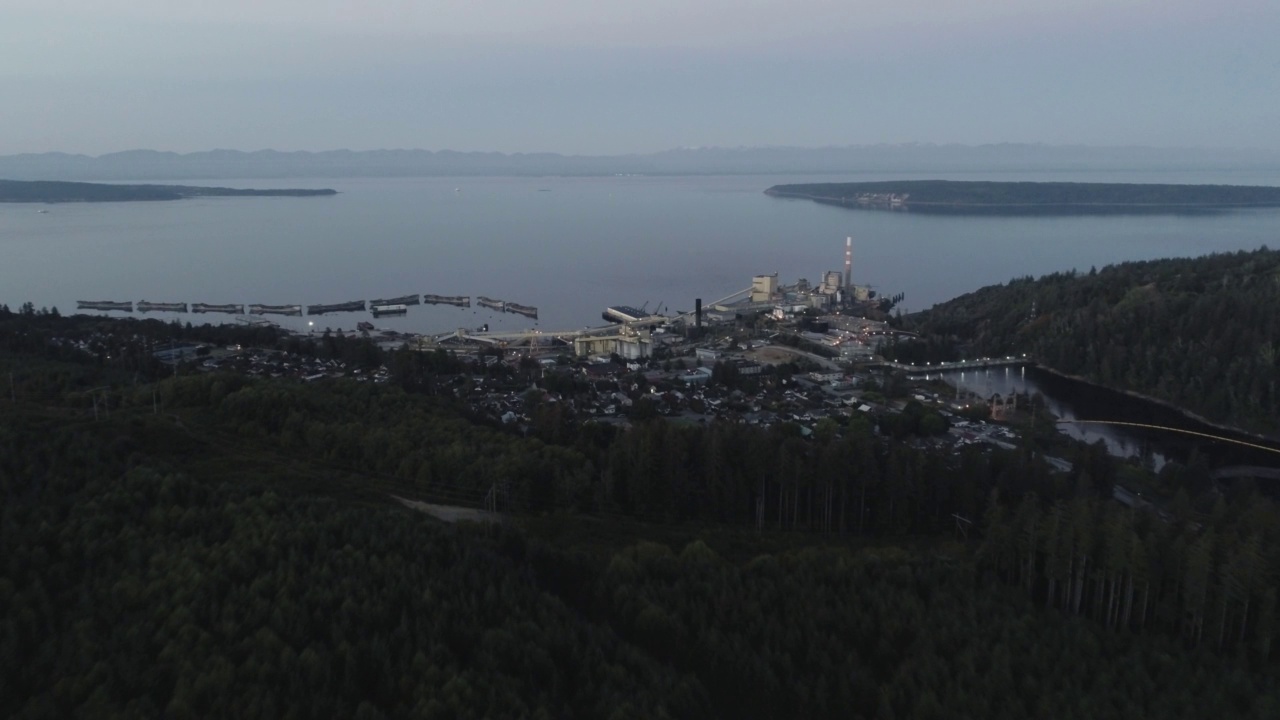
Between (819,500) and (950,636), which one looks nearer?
(950,636)

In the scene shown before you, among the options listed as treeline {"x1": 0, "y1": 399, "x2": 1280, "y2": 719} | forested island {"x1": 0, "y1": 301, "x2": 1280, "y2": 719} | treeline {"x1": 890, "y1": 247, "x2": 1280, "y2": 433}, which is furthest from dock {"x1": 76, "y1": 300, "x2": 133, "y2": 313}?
treeline {"x1": 0, "y1": 399, "x2": 1280, "y2": 719}

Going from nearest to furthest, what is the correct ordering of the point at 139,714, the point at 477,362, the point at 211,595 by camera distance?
the point at 139,714 → the point at 211,595 → the point at 477,362

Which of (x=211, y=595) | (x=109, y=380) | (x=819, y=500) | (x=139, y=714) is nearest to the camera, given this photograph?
(x=139, y=714)

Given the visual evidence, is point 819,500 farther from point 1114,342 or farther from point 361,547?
point 1114,342

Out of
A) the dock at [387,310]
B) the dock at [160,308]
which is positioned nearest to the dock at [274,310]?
the dock at [160,308]

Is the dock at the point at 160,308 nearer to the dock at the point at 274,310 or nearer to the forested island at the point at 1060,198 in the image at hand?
the dock at the point at 274,310

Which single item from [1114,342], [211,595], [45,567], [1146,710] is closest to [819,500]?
[1146,710]

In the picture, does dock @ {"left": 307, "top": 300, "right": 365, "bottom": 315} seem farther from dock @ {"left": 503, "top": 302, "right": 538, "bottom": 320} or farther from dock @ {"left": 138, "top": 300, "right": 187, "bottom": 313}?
dock @ {"left": 503, "top": 302, "right": 538, "bottom": 320}
